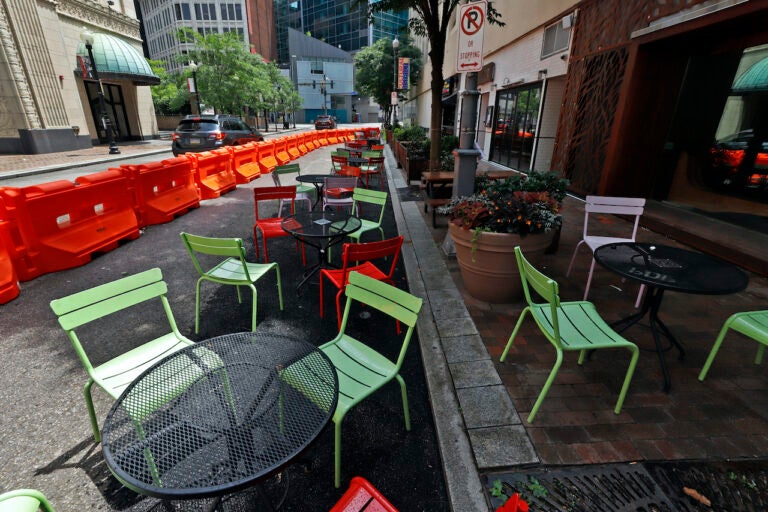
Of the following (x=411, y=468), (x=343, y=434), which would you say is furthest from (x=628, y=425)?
(x=343, y=434)

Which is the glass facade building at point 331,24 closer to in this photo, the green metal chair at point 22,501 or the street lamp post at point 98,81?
the street lamp post at point 98,81

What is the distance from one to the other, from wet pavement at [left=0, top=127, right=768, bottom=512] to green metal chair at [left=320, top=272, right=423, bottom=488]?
0.55 meters

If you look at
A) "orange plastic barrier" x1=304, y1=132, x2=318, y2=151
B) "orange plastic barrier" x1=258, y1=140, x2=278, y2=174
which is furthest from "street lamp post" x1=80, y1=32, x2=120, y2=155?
"orange plastic barrier" x1=258, y1=140, x2=278, y2=174

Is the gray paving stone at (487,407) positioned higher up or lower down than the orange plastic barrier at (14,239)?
lower down

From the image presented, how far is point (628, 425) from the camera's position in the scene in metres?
2.48

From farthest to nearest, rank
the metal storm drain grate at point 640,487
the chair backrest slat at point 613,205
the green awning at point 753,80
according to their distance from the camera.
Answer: the green awning at point 753,80 < the chair backrest slat at point 613,205 < the metal storm drain grate at point 640,487

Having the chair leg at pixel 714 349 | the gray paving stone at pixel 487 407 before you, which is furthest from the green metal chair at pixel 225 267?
the chair leg at pixel 714 349

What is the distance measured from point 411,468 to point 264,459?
1174mm

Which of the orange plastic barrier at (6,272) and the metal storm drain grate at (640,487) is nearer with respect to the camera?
the metal storm drain grate at (640,487)

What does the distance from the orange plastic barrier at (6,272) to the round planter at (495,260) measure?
5165 millimetres

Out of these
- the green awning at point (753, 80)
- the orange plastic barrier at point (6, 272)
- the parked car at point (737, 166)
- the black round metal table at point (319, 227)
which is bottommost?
the orange plastic barrier at point (6, 272)

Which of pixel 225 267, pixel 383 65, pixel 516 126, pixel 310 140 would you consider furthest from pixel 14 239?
pixel 383 65

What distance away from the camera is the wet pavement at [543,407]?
2.20 m

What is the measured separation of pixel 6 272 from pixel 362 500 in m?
5.12
